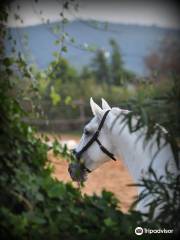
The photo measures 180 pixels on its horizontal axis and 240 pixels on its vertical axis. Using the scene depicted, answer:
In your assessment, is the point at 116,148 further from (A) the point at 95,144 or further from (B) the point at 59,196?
(B) the point at 59,196

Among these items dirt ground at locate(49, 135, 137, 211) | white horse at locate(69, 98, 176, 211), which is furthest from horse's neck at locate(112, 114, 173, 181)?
dirt ground at locate(49, 135, 137, 211)

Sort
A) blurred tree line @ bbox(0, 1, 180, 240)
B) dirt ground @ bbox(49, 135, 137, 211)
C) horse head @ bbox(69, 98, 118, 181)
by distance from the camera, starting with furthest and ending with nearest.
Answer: dirt ground @ bbox(49, 135, 137, 211) → horse head @ bbox(69, 98, 118, 181) → blurred tree line @ bbox(0, 1, 180, 240)

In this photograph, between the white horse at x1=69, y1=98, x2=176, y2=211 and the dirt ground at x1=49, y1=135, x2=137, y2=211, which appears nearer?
the white horse at x1=69, y1=98, x2=176, y2=211

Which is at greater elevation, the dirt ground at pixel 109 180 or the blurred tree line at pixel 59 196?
the blurred tree line at pixel 59 196

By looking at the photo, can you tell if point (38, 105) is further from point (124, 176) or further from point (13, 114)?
point (124, 176)

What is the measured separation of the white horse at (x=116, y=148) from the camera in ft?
10.2

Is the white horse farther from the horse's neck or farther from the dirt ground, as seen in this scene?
the dirt ground

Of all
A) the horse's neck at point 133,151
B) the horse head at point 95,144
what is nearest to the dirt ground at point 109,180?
the horse head at point 95,144

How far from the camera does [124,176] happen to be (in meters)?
9.67

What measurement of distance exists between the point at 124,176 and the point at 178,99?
741 centimetres

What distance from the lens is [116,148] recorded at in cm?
353

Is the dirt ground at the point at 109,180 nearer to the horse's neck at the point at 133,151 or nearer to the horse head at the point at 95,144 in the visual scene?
the horse head at the point at 95,144

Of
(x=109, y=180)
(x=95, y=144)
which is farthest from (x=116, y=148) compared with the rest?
(x=109, y=180)

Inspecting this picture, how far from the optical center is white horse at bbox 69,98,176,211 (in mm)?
3111
